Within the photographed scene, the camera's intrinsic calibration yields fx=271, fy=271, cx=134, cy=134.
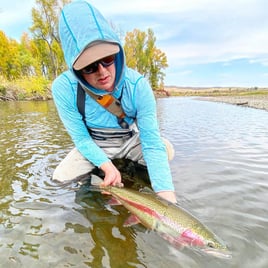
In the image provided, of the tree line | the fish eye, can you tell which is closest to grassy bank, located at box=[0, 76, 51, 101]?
the tree line

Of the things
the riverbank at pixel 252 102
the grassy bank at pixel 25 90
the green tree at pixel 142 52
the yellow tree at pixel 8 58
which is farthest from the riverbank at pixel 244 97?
the yellow tree at pixel 8 58

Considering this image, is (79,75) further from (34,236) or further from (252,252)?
(252,252)

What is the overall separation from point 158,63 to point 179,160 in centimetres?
5500

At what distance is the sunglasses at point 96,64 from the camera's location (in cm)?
235

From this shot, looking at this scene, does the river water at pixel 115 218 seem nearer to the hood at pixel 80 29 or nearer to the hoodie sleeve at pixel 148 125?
the hoodie sleeve at pixel 148 125

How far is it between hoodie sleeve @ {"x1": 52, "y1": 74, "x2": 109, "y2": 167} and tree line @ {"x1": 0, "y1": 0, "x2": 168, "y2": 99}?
109ft

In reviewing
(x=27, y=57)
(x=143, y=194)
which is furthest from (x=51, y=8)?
(x=143, y=194)

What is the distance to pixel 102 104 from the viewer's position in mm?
2957

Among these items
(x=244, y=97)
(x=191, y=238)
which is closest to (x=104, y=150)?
(x=191, y=238)

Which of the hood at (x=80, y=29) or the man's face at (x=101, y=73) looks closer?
the hood at (x=80, y=29)

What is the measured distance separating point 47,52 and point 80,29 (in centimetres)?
5143

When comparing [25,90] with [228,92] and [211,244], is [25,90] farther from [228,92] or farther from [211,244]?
[228,92]

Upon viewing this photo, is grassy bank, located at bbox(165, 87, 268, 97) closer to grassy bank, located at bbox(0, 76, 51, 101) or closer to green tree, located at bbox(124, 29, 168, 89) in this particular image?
green tree, located at bbox(124, 29, 168, 89)

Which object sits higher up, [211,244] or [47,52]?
[47,52]
